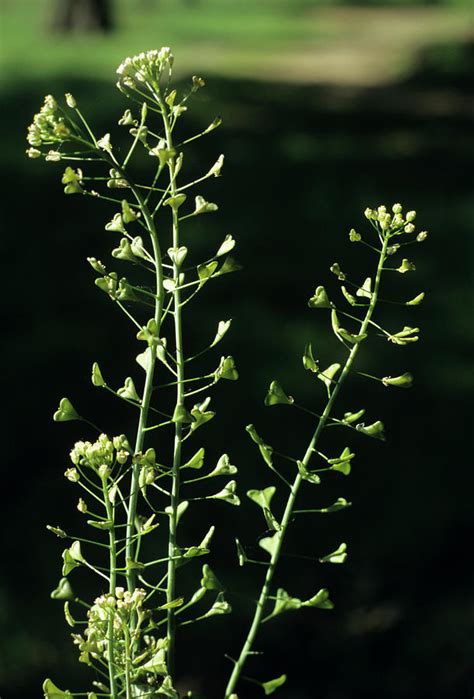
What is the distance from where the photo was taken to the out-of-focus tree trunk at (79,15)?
11.3m

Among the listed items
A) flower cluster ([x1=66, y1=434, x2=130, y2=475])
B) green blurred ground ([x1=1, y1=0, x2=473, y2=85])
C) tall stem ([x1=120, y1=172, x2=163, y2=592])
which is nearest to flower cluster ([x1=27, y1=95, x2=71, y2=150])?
tall stem ([x1=120, y1=172, x2=163, y2=592])

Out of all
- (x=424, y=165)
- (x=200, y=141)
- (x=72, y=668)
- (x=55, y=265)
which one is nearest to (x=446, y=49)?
(x=424, y=165)

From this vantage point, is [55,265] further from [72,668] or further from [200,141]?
[72,668]

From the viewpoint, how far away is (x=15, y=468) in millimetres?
3078

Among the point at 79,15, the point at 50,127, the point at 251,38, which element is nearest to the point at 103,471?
the point at 50,127

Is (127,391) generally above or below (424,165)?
above

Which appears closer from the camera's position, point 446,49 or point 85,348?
point 85,348

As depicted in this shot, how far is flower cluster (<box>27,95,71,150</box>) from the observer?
0.59 metres

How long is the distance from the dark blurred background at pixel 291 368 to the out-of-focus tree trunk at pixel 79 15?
2525 millimetres

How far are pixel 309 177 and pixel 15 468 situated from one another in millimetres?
3556

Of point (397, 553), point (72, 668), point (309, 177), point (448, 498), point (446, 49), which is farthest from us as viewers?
point (446, 49)

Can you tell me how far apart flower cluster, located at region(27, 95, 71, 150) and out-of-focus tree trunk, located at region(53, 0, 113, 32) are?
1131 cm

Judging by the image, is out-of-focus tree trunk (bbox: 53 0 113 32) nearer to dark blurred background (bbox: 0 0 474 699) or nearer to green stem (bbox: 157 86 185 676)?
dark blurred background (bbox: 0 0 474 699)

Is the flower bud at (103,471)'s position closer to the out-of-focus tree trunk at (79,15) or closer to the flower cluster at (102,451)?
the flower cluster at (102,451)
